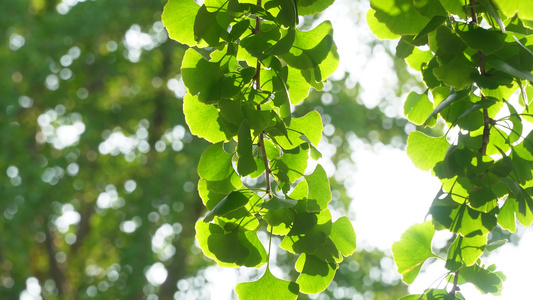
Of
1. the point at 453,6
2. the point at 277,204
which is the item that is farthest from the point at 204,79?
the point at 453,6

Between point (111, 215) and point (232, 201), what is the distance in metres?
6.56

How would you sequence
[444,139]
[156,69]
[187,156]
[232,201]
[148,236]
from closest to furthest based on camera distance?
[232,201] → [444,139] → [148,236] → [187,156] → [156,69]

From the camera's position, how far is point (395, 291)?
6.51 m

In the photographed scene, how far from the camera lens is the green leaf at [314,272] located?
62 centimetres

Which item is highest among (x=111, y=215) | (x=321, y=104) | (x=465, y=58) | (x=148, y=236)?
(x=465, y=58)

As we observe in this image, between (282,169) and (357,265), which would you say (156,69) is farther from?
(282,169)

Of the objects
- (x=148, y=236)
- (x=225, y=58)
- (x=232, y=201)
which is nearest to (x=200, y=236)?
(x=232, y=201)

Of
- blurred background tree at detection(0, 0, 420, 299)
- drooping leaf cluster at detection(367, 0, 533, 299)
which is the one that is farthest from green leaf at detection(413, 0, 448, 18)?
blurred background tree at detection(0, 0, 420, 299)

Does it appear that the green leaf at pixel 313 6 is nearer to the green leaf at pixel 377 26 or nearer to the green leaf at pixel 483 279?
the green leaf at pixel 377 26

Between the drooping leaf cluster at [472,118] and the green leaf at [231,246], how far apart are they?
18cm

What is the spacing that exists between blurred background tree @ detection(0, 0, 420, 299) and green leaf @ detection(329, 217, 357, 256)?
194 inches

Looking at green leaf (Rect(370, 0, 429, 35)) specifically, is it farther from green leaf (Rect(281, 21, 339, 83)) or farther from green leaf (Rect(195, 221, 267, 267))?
green leaf (Rect(195, 221, 267, 267))

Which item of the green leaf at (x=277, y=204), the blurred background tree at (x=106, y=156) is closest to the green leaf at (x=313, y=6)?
the green leaf at (x=277, y=204)

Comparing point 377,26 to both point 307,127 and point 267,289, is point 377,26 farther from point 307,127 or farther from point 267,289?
point 267,289
